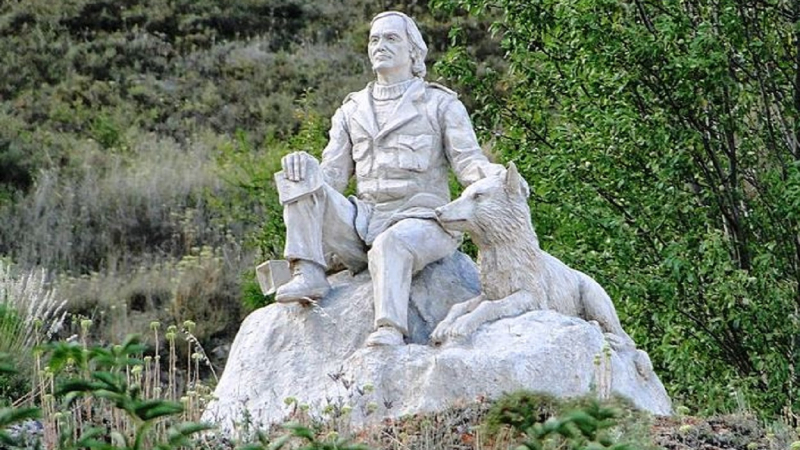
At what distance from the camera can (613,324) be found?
1114cm

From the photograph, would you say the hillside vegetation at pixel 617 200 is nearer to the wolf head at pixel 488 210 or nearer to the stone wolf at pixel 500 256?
the stone wolf at pixel 500 256

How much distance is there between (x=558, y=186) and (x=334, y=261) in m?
5.27

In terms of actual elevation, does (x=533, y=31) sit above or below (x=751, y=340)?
above

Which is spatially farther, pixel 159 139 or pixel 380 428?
pixel 159 139

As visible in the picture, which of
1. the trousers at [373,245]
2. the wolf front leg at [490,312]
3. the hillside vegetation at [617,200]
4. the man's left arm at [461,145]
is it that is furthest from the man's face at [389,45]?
the hillside vegetation at [617,200]

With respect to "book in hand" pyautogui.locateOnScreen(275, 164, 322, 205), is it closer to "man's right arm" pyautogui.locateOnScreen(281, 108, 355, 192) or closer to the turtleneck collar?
"man's right arm" pyautogui.locateOnScreen(281, 108, 355, 192)

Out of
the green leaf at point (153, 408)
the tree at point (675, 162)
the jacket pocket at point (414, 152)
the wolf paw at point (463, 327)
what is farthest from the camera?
the tree at point (675, 162)

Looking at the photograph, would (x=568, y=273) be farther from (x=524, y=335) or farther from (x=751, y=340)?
(x=751, y=340)

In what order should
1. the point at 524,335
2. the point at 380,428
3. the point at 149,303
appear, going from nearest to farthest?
the point at 380,428 < the point at 524,335 < the point at 149,303

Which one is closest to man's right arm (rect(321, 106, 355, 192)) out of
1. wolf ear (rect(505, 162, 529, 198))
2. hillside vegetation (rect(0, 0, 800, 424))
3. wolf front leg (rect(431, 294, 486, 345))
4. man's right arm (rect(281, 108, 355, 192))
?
man's right arm (rect(281, 108, 355, 192))

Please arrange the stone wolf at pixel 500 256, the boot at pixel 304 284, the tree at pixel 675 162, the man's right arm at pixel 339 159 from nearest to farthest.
→ 1. the stone wolf at pixel 500 256
2. the boot at pixel 304 284
3. the man's right arm at pixel 339 159
4. the tree at pixel 675 162

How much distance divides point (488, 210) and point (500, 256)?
269 mm

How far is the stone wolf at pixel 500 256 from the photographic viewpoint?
10461 millimetres

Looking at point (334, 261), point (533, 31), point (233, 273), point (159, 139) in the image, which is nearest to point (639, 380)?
point (334, 261)
